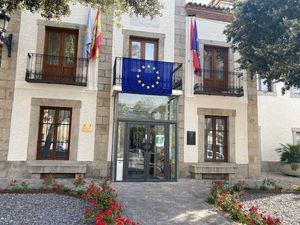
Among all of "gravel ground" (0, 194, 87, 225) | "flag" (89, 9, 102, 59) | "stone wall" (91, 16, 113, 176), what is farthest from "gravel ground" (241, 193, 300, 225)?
"flag" (89, 9, 102, 59)

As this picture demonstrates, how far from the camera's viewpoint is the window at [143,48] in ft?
36.7

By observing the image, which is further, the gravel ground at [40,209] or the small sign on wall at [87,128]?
the small sign on wall at [87,128]

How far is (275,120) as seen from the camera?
1513 centimetres

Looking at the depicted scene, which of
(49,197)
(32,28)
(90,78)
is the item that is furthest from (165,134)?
(32,28)

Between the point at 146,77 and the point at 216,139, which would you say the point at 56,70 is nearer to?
the point at 146,77

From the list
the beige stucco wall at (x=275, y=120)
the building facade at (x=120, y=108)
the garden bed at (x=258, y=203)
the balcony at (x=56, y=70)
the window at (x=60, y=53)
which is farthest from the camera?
the beige stucco wall at (x=275, y=120)

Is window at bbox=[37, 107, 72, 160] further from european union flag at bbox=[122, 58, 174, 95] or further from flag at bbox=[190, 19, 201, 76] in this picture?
flag at bbox=[190, 19, 201, 76]

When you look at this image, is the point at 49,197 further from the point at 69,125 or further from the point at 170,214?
the point at 69,125

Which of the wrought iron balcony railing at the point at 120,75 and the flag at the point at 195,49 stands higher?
the flag at the point at 195,49

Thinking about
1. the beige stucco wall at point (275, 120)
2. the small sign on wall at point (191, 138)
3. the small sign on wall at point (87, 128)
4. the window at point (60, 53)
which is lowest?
the small sign on wall at point (191, 138)

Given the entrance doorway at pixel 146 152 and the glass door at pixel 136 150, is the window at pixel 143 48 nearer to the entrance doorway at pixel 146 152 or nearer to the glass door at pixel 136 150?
the entrance doorway at pixel 146 152

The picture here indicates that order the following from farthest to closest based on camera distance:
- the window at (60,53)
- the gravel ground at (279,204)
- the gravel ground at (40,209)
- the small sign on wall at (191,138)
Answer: the small sign on wall at (191,138) → the window at (60,53) → the gravel ground at (279,204) → the gravel ground at (40,209)

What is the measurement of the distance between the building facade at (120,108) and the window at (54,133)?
36mm

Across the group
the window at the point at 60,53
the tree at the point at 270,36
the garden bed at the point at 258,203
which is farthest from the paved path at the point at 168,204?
the window at the point at 60,53
